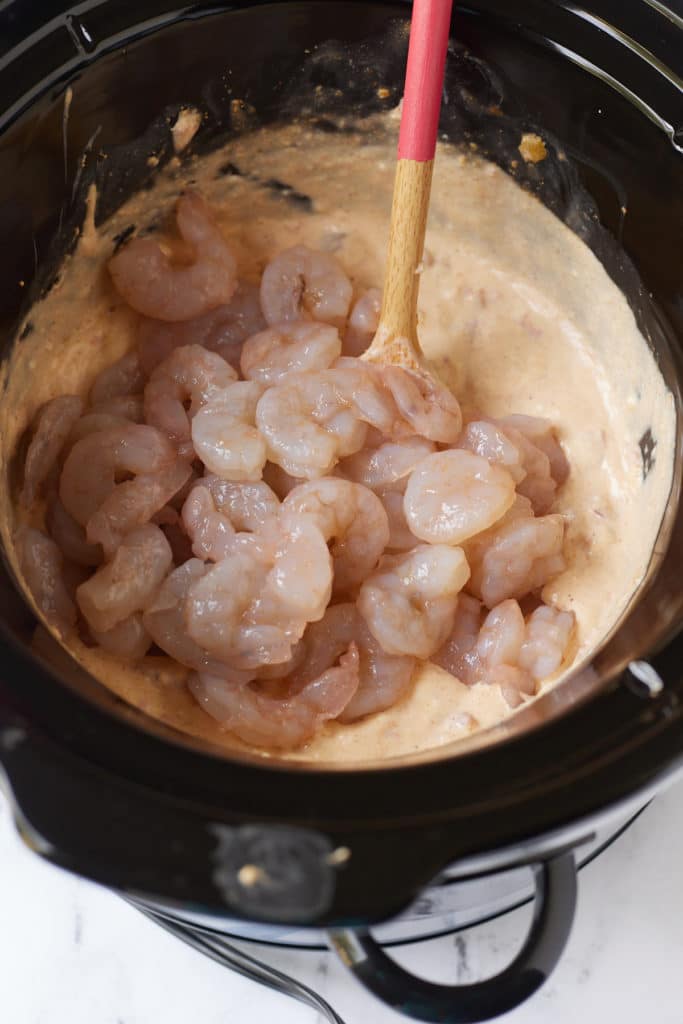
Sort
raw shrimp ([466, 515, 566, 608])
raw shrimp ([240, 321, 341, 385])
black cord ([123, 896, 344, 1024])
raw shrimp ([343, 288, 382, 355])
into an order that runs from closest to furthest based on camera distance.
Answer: black cord ([123, 896, 344, 1024])
raw shrimp ([466, 515, 566, 608])
raw shrimp ([240, 321, 341, 385])
raw shrimp ([343, 288, 382, 355])

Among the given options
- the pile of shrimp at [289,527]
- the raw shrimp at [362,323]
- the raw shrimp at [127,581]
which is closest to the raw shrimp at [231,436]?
the pile of shrimp at [289,527]

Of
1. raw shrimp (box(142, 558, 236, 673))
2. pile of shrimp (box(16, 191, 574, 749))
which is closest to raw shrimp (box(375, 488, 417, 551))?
pile of shrimp (box(16, 191, 574, 749))

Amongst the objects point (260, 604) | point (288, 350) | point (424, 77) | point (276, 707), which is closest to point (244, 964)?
point (276, 707)

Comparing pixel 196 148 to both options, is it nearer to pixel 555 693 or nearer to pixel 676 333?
pixel 676 333

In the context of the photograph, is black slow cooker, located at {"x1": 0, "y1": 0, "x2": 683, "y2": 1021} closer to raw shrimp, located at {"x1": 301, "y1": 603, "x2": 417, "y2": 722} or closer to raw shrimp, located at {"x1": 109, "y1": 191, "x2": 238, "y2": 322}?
raw shrimp, located at {"x1": 109, "y1": 191, "x2": 238, "y2": 322}

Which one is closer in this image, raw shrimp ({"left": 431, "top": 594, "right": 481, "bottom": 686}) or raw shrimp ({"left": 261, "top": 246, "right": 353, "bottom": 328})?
raw shrimp ({"left": 431, "top": 594, "right": 481, "bottom": 686})

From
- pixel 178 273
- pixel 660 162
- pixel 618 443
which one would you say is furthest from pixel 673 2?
pixel 178 273

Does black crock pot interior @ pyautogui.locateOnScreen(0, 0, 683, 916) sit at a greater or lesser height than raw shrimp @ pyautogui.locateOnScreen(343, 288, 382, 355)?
greater
